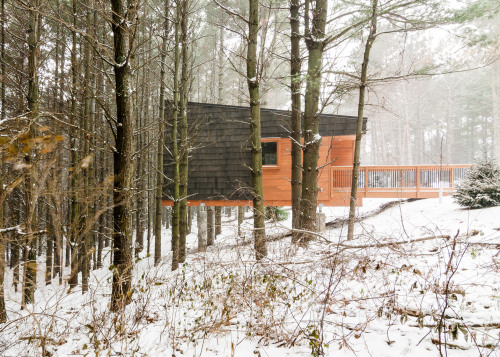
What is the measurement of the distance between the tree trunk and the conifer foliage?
544 cm

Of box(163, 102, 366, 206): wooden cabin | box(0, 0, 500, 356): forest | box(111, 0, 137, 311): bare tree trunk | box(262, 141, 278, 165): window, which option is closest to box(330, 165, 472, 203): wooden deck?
box(0, 0, 500, 356): forest

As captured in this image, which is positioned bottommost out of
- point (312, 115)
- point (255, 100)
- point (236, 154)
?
point (236, 154)

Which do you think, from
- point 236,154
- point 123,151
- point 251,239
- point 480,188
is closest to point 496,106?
point 480,188

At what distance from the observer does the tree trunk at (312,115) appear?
22.7 feet

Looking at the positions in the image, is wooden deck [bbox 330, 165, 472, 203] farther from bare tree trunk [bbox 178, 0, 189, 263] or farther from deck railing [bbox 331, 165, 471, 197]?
bare tree trunk [bbox 178, 0, 189, 263]

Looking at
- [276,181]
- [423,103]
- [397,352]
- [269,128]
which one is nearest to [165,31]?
[269,128]

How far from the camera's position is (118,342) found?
301 cm

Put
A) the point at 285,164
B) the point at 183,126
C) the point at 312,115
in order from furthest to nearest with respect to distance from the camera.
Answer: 1. the point at 285,164
2. the point at 183,126
3. the point at 312,115

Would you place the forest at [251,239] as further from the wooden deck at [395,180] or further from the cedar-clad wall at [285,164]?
the cedar-clad wall at [285,164]

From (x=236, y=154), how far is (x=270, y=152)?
1.65 m

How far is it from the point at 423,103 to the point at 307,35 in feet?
101

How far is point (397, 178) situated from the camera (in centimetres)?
1217

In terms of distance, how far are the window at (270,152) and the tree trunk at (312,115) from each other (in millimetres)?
5618

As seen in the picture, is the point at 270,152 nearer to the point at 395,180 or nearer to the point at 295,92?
the point at 395,180
